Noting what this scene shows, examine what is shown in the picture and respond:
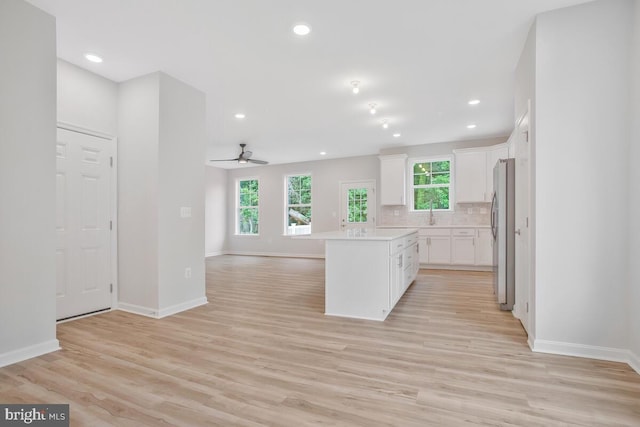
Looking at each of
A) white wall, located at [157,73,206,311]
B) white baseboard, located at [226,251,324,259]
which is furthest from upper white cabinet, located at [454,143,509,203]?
white wall, located at [157,73,206,311]

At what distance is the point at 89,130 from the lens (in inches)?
139

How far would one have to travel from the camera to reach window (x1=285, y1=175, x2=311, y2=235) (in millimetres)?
9336

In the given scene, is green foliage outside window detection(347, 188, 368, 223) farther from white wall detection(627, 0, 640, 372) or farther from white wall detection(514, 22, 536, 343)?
white wall detection(627, 0, 640, 372)

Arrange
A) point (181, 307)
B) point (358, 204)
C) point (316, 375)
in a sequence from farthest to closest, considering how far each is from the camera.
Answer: point (358, 204), point (181, 307), point (316, 375)

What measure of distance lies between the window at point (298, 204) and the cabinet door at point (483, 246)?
4588 millimetres

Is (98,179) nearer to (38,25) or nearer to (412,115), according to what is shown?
(38,25)

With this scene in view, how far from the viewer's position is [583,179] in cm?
245

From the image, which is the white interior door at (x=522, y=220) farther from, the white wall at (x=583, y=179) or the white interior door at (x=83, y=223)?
the white interior door at (x=83, y=223)

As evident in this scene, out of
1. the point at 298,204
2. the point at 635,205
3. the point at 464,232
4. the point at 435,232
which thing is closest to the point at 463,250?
the point at 464,232

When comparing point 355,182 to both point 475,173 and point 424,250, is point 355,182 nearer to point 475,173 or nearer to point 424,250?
point 424,250

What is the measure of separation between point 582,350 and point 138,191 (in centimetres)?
447

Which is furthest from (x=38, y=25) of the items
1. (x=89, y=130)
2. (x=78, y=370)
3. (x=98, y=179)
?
(x=78, y=370)

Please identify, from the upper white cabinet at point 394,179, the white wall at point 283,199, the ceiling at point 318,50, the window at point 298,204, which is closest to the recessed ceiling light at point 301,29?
the ceiling at point 318,50

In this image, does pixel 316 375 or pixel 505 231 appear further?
pixel 505 231
